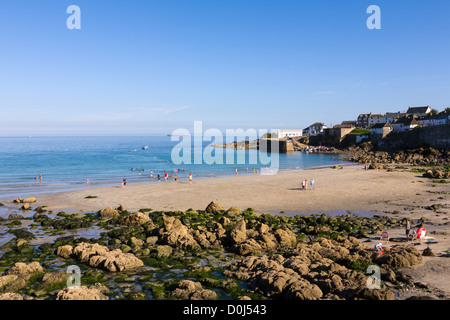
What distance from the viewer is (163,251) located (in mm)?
17625

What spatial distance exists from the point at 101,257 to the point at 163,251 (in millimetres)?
3324

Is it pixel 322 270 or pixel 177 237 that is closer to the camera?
pixel 322 270

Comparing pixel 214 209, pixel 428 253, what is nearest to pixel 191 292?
pixel 428 253

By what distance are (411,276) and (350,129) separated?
11865 cm

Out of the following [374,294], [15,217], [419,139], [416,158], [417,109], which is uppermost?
[417,109]

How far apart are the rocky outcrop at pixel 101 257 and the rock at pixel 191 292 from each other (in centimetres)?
382

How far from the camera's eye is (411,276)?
46.3ft

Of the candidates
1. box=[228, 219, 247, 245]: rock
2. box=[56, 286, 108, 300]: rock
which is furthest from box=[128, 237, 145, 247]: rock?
box=[56, 286, 108, 300]: rock

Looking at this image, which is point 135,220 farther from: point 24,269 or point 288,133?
point 288,133

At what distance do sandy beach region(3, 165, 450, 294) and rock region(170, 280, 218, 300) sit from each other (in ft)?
38.5

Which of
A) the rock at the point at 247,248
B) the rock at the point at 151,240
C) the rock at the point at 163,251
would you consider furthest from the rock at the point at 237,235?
the rock at the point at 151,240

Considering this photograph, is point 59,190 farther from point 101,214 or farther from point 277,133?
point 277,133

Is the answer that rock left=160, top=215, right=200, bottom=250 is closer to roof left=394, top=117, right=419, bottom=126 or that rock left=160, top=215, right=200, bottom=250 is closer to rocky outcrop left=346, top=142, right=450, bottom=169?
rocky outcrop left=346, top=142, right=450, bottom=169

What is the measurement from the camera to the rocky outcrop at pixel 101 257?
612 inches
